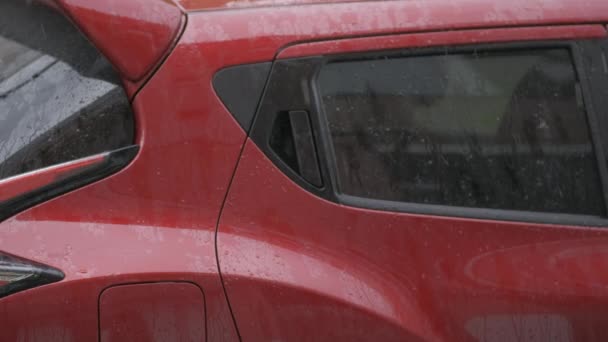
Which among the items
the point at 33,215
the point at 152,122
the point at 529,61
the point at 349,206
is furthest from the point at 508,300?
the point at 33,215

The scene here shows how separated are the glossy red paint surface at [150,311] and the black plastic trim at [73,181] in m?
0.26

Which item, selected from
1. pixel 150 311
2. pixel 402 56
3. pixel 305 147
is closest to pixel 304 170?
pixel 305 147

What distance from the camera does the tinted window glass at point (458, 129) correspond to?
2020 millimetres

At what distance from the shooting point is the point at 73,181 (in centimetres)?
192

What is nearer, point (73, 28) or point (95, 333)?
point (95, 333)

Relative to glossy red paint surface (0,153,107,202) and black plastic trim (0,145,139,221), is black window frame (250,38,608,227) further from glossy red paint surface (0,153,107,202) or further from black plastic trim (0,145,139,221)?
glossy red paint surface (0,153,107,202)

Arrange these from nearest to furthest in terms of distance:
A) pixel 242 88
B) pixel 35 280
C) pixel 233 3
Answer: pixel 35 280 < pixel 242 88 < pixel 233 3

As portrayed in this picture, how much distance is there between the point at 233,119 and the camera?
1.96 metres

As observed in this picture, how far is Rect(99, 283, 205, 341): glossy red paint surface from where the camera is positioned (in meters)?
1.86

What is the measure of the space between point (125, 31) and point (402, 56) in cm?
66

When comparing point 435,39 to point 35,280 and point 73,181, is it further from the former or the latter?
point 35,280

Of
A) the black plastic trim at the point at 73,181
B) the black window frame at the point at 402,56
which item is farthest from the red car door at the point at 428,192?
the black plastic trim at the point at 73,181

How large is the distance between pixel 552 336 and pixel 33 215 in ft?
4.15

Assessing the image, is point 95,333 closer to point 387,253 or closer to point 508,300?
point 387,253
